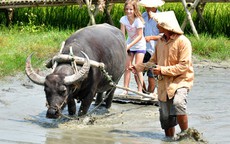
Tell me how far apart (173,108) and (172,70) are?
1.43 feet

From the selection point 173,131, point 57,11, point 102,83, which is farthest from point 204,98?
point 57,11

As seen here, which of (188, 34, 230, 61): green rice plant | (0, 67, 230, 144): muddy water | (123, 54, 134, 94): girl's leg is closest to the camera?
(0, 67, 230, 144): muddy water

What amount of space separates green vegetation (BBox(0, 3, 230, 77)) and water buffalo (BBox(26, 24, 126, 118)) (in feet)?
8.93

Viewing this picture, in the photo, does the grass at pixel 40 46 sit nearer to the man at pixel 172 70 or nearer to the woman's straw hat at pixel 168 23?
the man at pixel 172 70

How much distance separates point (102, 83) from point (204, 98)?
213cm

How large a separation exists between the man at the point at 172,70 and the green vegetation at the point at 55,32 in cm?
461

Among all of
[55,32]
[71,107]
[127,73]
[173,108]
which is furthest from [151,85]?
[55,32]

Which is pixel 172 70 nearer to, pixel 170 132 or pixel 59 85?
pixel 170 132

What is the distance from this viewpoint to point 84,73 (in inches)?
302

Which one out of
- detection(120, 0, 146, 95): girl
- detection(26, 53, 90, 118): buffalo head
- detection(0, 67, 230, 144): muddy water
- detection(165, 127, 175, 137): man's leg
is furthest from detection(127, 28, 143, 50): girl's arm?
detection(165, 127, 175, 137): man's leg

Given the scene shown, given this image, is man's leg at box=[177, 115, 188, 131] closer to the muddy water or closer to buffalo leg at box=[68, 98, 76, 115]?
the muddy water

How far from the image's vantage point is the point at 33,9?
16.6 metres

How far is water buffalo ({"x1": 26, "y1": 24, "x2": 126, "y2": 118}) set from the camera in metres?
7.62

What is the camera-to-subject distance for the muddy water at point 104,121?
7.24 metres
